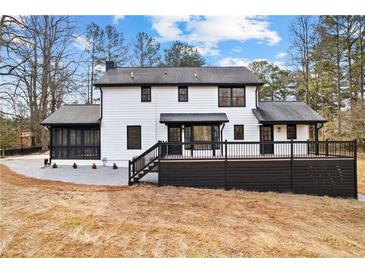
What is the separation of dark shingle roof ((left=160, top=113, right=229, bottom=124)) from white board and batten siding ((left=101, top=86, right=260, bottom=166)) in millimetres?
261

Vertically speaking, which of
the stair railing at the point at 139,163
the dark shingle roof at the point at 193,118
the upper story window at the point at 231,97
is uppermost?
the upper story window at the point at 231,97

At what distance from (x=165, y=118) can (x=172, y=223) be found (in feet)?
23.2

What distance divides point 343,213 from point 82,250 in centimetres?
699

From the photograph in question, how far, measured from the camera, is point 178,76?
41.2ft

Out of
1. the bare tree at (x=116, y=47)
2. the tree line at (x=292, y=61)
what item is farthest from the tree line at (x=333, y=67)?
the bare tree at (x=116, y=47)

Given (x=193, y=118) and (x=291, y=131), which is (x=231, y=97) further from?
(x=291, y=131)

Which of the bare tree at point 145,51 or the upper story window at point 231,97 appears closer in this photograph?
the upper story window at point 231,97

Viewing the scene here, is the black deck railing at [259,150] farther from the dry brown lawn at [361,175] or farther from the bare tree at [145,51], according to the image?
the bare tree at [145,51]

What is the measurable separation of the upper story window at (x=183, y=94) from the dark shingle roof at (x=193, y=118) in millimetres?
879

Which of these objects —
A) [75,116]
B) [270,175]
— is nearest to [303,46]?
[270,175]

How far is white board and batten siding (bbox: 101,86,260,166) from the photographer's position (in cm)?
1178

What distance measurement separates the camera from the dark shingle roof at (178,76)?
11.9 metres

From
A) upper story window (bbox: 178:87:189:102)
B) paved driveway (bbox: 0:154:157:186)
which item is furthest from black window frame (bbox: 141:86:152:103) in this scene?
paved driveway (bbox: 0:154:157:186)
